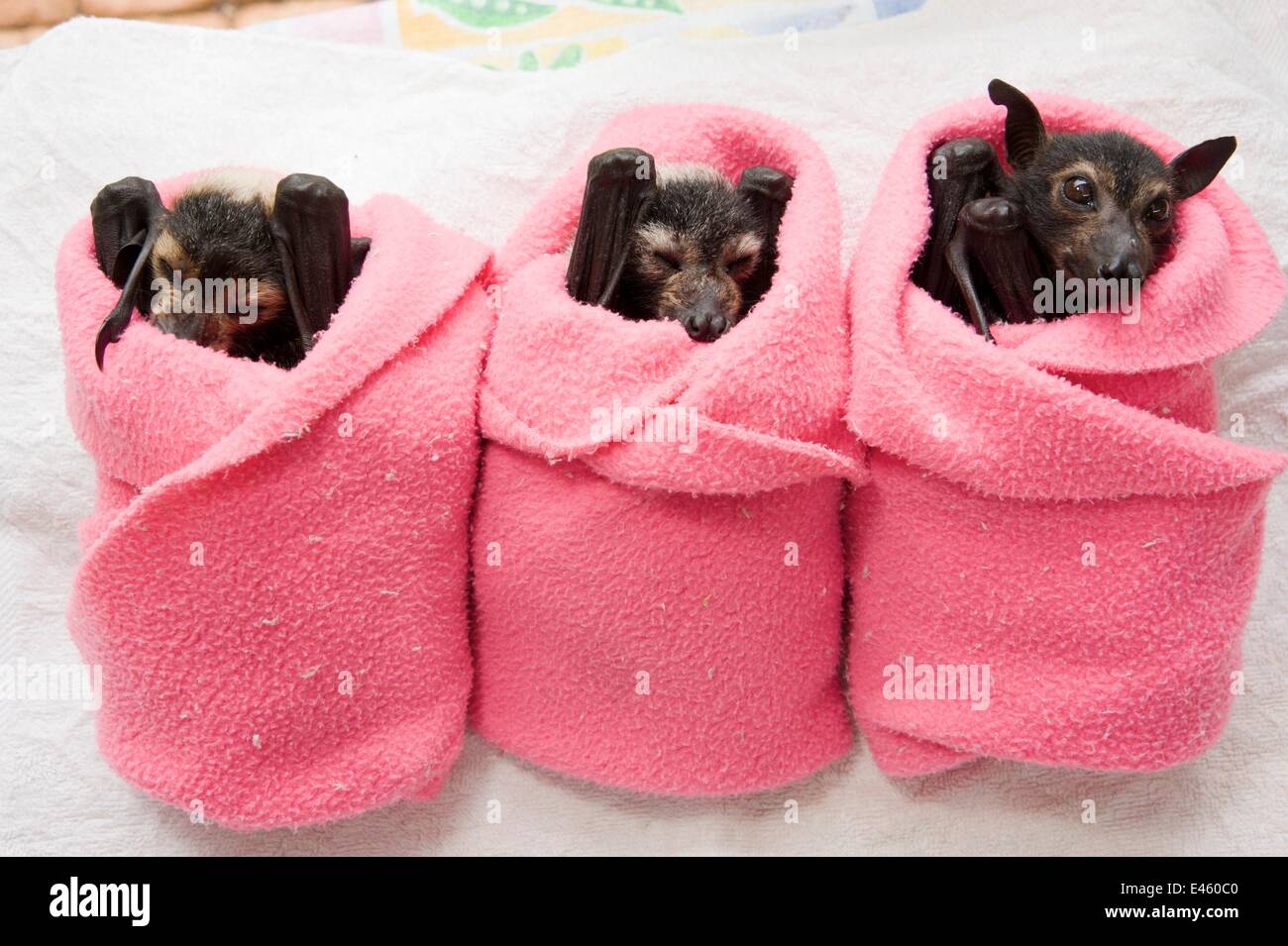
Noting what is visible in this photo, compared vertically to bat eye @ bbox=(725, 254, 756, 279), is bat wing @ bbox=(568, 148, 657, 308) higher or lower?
higher

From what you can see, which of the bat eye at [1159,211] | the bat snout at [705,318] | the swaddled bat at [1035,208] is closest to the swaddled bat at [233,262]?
the bat snout at [705,318]

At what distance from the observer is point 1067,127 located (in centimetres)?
179

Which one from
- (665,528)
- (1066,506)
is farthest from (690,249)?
(1066,506)

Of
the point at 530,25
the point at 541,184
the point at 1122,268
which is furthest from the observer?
the point at 530,25

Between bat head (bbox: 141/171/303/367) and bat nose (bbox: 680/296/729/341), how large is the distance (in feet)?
2.22

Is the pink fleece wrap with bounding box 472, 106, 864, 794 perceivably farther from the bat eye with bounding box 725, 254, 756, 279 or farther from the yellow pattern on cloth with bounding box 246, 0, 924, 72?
the yellow pattern on cloth with bounding box 246, 0, 924, 72

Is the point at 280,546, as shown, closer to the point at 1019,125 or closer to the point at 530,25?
the point at 1019,125

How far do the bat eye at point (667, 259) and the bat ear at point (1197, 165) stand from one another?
0.80m

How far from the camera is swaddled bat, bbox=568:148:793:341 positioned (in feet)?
5.32

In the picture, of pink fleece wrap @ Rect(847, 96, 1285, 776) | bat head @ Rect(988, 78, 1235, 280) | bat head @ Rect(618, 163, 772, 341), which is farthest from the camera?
bat head @ Rect(618, 163, 772, 341)

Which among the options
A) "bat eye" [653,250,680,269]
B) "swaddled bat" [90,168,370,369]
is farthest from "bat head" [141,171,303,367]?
"bat eye" [653,250,680,269]

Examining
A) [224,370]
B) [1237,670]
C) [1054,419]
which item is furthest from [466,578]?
→ [1237,670]

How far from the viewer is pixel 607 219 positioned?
1631mm

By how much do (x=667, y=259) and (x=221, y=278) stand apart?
0.73 m
